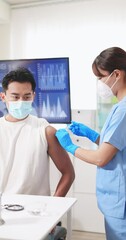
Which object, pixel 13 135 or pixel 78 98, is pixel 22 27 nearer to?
pixel 78 98

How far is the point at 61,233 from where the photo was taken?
5.18 feet

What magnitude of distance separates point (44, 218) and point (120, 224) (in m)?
0.49

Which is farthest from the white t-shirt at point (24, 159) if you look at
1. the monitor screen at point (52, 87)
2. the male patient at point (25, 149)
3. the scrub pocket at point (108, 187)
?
the monitor screen at point (52, 87)

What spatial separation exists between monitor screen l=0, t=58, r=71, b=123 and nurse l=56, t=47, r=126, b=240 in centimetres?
120

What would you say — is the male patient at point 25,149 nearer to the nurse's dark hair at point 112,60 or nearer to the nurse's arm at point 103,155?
the nurse's arm at point 103,155

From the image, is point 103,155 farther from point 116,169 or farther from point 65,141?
point 65,141

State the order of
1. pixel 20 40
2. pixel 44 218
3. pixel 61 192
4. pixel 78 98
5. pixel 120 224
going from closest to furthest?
pixel 44 218, pixel 120 224, pixel 61 192, pixel 78 98, pixel 20 40

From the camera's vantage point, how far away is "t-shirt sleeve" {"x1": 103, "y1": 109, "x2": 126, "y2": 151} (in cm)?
146

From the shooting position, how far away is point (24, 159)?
67.7 inches

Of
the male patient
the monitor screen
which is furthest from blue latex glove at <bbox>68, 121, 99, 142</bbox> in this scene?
the monitor screen

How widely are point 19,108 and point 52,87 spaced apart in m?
1.13

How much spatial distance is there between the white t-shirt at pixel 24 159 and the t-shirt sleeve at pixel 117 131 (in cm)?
42

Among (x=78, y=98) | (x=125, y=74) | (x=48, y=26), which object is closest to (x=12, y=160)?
(x=125, y=74)

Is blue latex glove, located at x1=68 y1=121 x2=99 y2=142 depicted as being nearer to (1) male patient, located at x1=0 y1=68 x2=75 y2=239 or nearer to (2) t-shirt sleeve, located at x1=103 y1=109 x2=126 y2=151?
(1) male patient, located at x1=0 y1=68 x2=75 y2=239
